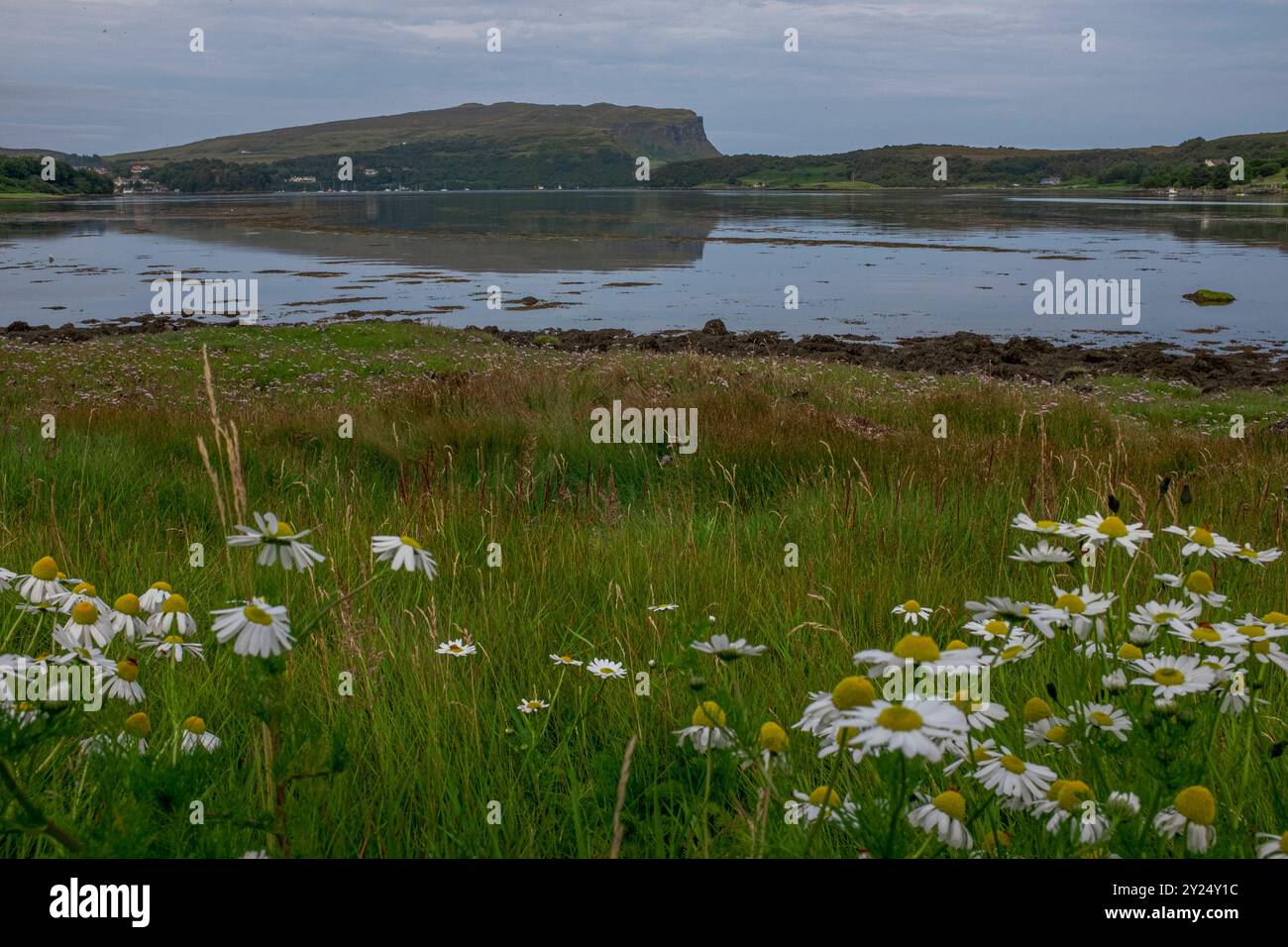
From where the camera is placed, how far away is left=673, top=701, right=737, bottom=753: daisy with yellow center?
6.28 ft

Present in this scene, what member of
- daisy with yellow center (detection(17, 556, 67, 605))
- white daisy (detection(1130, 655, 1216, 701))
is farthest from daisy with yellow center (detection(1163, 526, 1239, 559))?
daisy with yellow center (detection(17, 556, 67, 605))

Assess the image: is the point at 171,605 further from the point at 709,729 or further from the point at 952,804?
the point at 952,804

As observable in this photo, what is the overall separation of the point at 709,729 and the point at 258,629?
2.88 ft

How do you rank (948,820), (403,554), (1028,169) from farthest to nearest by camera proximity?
(1028,169) < (403,554) < (948,820)

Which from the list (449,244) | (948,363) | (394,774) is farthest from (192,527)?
(449,244)

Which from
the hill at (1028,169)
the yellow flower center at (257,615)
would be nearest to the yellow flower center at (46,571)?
the yellow flower center at (257,615)

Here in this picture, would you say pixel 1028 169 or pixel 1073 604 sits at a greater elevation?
pixel 1028 169

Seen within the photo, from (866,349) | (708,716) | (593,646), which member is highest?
(866,349)

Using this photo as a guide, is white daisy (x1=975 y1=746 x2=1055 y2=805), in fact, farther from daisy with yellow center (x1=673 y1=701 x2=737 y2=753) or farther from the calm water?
the calm water

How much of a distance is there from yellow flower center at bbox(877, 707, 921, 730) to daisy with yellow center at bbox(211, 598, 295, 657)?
0.99 metres

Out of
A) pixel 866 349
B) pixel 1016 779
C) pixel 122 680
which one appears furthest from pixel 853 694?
pixel 866 349

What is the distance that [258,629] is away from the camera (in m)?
1.71

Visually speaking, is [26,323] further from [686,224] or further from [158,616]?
[686,224]

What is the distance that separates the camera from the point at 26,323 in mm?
25656
